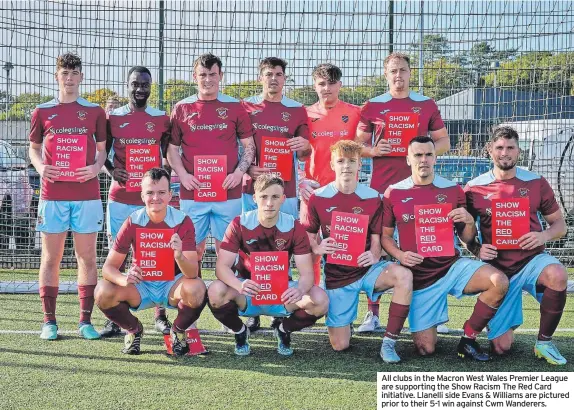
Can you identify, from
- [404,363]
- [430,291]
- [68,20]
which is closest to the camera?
[404,363]

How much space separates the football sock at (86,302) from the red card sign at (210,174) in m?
1.09

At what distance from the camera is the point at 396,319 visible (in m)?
4.92

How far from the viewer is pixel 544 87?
826cm

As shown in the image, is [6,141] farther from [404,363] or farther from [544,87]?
[544,87]

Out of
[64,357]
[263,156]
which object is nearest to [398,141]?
[263,156]

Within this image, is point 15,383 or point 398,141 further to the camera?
point 398,141

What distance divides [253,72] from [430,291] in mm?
3629

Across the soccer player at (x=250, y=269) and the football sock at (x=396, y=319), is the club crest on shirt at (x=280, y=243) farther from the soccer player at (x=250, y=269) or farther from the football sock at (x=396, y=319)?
the football sock at (x=396, y=319)

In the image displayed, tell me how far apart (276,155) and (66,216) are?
168 cm

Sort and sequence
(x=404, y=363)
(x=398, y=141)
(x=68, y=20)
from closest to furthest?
(x=404, y=363)
(x=398, y=141)
(x=68, y=20)

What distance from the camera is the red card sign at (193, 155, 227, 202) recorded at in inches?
221

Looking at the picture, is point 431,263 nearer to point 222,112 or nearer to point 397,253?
point 397,253

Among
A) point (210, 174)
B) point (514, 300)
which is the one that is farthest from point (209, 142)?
point (514, 300)

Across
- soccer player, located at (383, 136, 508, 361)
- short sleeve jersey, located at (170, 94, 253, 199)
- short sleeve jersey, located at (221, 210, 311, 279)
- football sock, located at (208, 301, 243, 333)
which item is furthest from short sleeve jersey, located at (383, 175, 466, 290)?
short sleeve jersey, located at (170, 94, 253, 199)
